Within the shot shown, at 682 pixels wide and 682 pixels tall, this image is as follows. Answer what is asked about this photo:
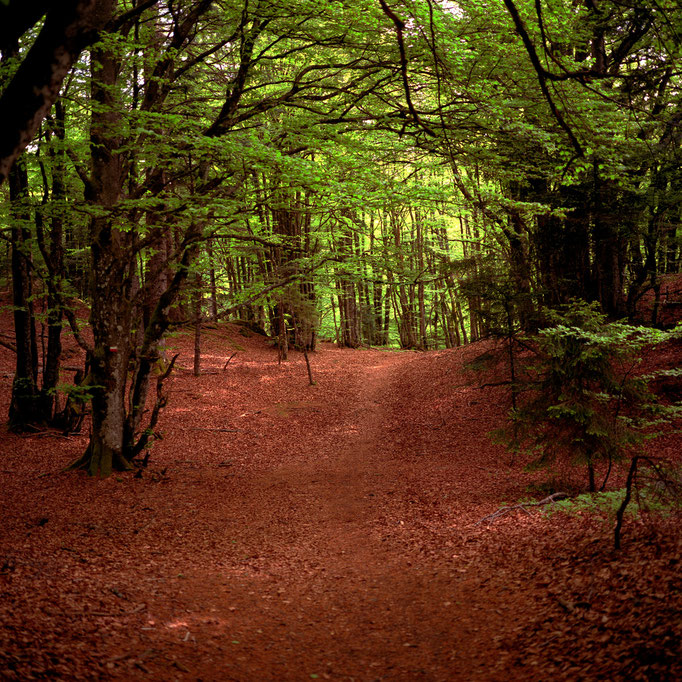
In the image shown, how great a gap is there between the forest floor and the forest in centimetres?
4

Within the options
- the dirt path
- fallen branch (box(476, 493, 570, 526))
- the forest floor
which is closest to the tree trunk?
the forest floor

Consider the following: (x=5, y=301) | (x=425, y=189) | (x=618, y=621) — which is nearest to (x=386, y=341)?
(x=5, y=301)

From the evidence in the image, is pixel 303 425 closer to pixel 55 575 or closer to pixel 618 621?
pixel 55 575

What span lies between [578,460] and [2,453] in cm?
1115

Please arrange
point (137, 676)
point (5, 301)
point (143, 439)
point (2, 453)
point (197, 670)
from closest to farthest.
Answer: point (137, 676) → point (197, 670) → point (143, 439) → point (2, 453) → point (5, 301)

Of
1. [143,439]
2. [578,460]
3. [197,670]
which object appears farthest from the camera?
[143,439]

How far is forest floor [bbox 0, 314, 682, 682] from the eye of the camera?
3.82 meters

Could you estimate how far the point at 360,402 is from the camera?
1748 centimetres

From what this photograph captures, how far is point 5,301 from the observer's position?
24.6 meters

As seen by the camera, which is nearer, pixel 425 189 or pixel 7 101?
pixel 7 101

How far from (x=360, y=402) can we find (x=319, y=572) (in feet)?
37.2

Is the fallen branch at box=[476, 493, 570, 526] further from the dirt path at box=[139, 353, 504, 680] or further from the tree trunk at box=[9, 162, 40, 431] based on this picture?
the tree trunk at box=[9, 162, 40, 431]

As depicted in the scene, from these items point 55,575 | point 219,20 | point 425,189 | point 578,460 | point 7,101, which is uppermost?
point 219,20

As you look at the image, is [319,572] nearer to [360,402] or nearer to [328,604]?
[328,604]
